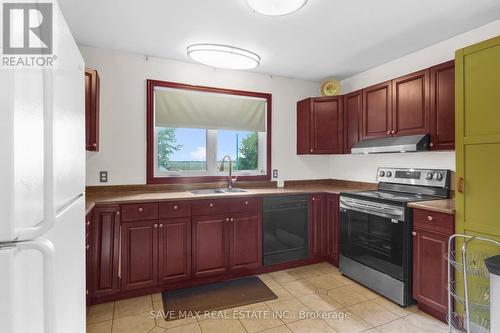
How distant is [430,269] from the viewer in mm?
2119

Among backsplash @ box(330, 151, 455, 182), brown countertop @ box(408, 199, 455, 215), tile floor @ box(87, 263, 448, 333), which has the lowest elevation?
tile floor @ box(87, 263, 448, 333)

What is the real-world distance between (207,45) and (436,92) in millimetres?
2106

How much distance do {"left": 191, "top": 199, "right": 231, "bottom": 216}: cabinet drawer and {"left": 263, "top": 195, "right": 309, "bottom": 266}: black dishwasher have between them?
18.4 inches

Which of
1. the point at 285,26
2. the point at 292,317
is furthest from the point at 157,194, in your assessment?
the point at 285,26

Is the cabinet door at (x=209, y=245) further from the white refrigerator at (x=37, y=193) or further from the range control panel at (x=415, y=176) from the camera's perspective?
the range control panel at (x=415, y=176)

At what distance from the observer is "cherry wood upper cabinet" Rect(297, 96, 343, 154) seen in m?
3.44

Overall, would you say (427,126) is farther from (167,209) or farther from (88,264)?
(88,264)

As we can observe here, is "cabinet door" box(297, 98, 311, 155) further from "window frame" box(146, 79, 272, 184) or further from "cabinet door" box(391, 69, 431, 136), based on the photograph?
"cabinet door" box(391, 69, 431, 136)

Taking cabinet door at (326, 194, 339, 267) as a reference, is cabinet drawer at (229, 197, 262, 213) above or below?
above

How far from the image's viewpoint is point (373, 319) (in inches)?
84.1

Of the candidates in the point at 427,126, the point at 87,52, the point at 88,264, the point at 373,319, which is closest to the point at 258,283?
the point at 373,319

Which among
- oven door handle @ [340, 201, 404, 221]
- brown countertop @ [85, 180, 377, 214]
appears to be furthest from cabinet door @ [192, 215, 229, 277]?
oven door handle @ [340, 201, 404, 221]

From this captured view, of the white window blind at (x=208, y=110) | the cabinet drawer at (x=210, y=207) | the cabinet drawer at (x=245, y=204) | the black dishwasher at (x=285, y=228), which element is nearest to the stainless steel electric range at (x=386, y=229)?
the black dishwasher at (x=285, y=228)

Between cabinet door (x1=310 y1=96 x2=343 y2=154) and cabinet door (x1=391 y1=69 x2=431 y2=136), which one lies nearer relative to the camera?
cabinet door (x1=391 y1=69 x2=431 y2=136)
